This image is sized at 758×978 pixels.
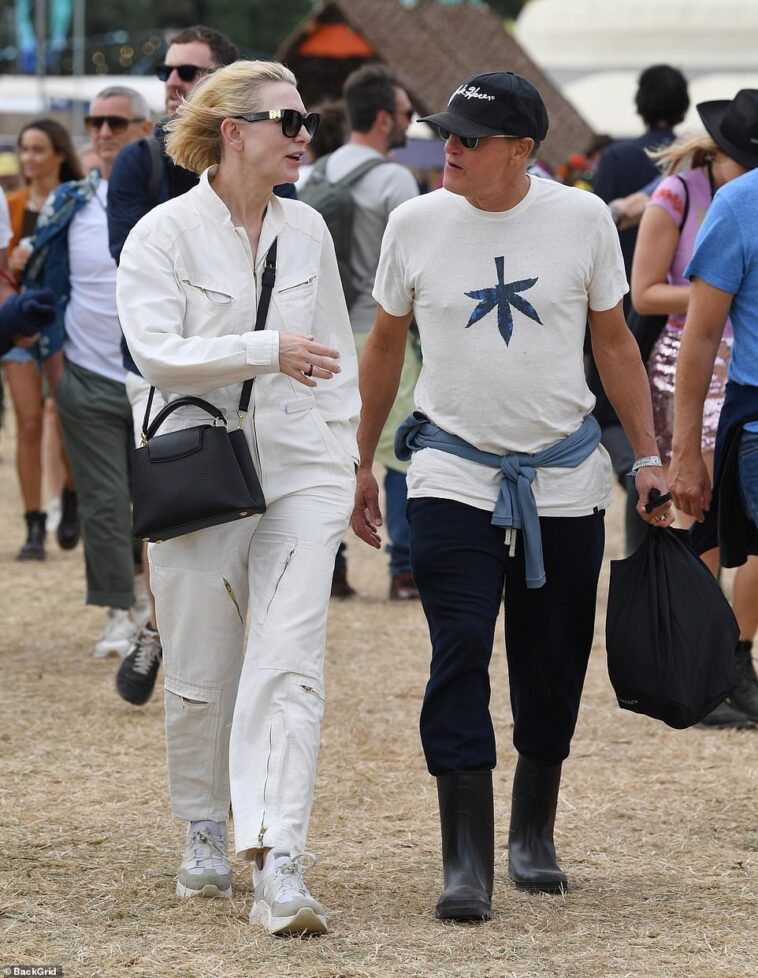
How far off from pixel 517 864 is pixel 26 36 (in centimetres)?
4119

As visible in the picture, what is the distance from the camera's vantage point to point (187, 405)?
14.0 feet

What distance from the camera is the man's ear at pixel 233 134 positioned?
4.31 meters

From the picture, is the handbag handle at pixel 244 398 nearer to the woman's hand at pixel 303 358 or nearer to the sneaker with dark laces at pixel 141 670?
the woman's hand at pixel 303 358

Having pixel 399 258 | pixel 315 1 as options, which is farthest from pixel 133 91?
pixel 315 1

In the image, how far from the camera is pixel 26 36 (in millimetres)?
43125

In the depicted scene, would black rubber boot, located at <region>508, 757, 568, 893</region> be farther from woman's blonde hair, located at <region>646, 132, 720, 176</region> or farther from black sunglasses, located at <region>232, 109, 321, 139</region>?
woman's blonde hair, located at <region>646, 132, 720, 176</region>

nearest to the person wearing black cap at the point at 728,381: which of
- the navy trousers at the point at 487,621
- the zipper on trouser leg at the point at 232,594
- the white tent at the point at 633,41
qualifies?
the navy trousers at the point at 487,621

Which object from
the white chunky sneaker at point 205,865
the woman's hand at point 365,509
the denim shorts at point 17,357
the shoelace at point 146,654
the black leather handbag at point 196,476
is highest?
the black leather handbag at point 196,476

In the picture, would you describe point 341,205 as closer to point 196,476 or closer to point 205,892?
point 196,476

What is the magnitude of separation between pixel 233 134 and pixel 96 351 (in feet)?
10.1

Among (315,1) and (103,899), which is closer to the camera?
(103,899)

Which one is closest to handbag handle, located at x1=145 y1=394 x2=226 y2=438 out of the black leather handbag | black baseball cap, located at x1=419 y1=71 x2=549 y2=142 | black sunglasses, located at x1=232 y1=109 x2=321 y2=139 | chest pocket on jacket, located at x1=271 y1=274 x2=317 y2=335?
the black leather handbag

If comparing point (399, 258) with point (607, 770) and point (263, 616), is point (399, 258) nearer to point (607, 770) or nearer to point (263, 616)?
point (263, 616)

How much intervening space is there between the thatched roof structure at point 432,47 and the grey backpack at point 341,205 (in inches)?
421
